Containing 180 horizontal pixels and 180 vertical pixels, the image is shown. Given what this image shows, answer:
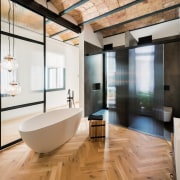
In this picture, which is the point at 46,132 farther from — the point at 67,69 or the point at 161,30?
the point at 67,69

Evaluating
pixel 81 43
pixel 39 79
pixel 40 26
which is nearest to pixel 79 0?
pixel 40 26

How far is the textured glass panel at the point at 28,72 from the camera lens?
9.58 ft

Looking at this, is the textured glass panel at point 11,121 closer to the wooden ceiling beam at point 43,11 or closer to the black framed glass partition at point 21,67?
the black framed glass partition at point 21,67

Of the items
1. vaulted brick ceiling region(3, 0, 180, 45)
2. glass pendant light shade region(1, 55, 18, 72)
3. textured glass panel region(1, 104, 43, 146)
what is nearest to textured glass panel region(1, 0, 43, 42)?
vaulted brick ceiling region(3, 0, 180, 45)

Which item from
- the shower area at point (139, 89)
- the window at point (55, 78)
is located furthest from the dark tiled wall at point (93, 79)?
the window at point (55, 78)

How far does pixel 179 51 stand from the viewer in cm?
410

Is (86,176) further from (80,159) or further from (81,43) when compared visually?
(81,43)

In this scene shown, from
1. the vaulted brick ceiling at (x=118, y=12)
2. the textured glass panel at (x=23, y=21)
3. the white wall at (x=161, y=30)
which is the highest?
the vaulted brick ceiling at (x=118, y=12)

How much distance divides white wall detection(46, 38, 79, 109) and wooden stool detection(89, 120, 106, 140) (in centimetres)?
295

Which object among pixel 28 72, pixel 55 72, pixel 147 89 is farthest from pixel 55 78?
pixel 147 89

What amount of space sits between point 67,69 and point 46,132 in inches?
180

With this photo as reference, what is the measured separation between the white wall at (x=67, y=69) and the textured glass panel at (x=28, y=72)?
6.96 feet

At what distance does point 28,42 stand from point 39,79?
0.87 m

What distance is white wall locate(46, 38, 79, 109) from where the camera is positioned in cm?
559
